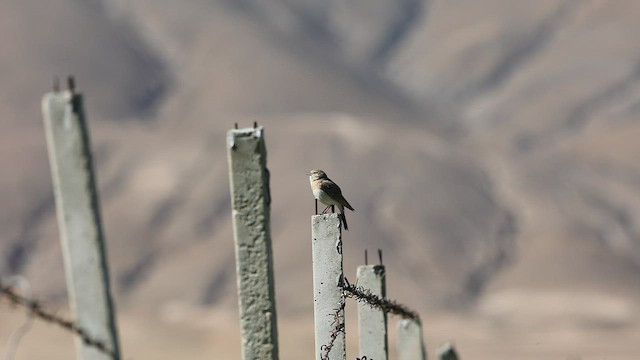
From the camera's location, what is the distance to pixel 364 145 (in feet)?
364

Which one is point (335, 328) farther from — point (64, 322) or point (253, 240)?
point (64, 322)

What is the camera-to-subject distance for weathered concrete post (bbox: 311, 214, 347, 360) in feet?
24.7

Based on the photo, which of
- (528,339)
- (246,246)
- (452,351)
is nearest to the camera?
(246,246)

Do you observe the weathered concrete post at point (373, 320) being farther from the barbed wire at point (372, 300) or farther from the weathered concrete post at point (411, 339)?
the weathered concrete post at point (411, 339)

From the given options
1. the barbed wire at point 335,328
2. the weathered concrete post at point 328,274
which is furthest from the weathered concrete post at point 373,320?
the weathered concrete post at point 328,274

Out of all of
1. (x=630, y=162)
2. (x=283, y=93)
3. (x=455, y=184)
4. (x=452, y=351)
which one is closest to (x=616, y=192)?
(x=630, y=162)

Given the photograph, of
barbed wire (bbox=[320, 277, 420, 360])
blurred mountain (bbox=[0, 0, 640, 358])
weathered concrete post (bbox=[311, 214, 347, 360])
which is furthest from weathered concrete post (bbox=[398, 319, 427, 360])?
blurred mountain (bbox=[0, 0, 640, 358])

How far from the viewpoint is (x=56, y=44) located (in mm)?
141000

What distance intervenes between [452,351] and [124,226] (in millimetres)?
98687

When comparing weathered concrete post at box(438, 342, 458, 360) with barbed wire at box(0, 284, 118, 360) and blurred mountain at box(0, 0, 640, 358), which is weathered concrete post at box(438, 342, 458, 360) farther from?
blurred mountain at box(0, 0, 640, 358)

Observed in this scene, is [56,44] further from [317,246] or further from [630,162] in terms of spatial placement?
[317,246]

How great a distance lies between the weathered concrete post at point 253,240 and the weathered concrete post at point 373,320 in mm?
3728

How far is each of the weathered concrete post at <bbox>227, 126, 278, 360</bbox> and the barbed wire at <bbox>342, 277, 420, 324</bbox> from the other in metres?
1.61

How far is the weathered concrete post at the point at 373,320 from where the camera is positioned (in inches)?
384
